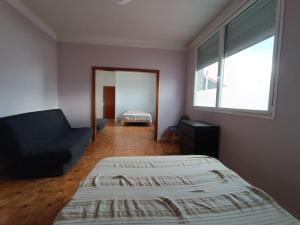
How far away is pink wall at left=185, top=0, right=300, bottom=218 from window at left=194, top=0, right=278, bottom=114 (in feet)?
0.45

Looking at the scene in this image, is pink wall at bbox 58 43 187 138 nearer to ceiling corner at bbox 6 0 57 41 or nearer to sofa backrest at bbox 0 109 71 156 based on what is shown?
ceiling corner at bbox 6 0 57 41

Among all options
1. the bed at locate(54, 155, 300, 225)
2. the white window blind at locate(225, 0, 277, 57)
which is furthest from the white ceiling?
the bed at locate(54, 155, 300, 225)

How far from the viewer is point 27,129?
7.43 ft

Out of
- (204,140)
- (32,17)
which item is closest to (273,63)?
(204,140)

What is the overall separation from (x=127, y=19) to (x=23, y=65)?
204 cm

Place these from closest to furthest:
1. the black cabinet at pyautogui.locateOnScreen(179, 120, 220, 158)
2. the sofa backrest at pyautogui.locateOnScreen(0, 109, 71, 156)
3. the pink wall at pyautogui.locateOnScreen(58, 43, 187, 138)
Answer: the sofa backrest at pyautogui.locateOnScreen(0, 109, 71, 156), the black cabinet at pyautogui.locateOnScreen(179, 120, 220, 158), the pink wall at pyautogui.locateOnScreen(58, 43, 187, 138)

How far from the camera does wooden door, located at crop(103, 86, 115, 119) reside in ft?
26.9

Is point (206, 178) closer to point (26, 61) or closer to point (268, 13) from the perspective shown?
point (268, 13)

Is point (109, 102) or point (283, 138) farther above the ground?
point (109, 102)

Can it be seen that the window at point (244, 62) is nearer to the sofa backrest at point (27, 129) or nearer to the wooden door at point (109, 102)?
the sofa backrest at point (27, 129)

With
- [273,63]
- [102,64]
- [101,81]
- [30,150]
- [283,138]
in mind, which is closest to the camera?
[283,138]

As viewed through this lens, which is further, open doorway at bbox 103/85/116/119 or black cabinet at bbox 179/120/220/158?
open doorway at bbox 103/85/116/119

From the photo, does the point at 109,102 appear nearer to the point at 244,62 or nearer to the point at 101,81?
the point at 101,81

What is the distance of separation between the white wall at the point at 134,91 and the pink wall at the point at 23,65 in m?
4.53
